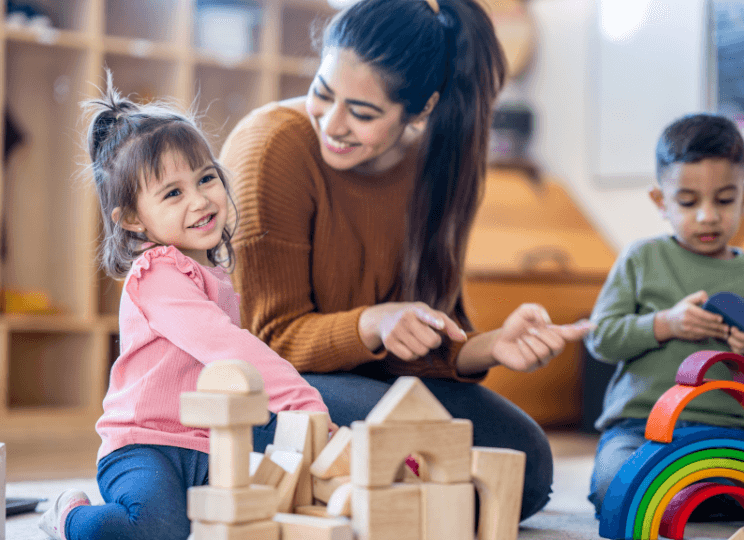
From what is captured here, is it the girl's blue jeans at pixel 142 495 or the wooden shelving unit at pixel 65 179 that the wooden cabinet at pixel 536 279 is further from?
the girl's blue jeans at pixel 142 495

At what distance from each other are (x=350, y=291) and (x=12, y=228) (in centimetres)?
167

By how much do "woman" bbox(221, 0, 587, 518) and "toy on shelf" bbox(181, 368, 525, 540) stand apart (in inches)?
13.7

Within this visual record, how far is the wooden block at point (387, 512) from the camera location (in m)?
0.65

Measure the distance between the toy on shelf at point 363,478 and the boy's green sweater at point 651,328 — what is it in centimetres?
69

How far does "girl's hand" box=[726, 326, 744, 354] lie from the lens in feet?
4.23

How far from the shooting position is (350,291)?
1.39 m

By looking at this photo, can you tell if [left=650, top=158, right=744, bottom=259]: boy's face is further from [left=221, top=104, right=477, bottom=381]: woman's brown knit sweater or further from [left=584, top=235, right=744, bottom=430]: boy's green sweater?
[left=221, top=104, right=477, bottom=381]: woman's brown knit sweater

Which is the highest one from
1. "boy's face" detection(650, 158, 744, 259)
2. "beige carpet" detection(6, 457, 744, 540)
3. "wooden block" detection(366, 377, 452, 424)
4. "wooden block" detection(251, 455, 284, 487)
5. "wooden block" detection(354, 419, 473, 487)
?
"boy's face" detection(650, 158, 744, 259)

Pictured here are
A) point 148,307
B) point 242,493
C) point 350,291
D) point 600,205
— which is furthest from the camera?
point 600,205

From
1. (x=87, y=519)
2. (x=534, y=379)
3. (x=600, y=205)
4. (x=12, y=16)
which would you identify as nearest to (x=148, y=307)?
(x=87, y=519)

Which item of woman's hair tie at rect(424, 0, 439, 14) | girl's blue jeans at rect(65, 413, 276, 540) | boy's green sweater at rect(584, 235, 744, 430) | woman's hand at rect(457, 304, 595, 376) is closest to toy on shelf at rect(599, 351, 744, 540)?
woman's hand at rect(457, 304, 595, 376)

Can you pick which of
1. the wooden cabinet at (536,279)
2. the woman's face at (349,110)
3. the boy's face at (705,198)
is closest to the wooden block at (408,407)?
the woman's face at (349,110)

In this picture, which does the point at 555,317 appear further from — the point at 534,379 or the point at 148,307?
the point at 148,307

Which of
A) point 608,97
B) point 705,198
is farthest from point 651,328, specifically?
point 608,97
